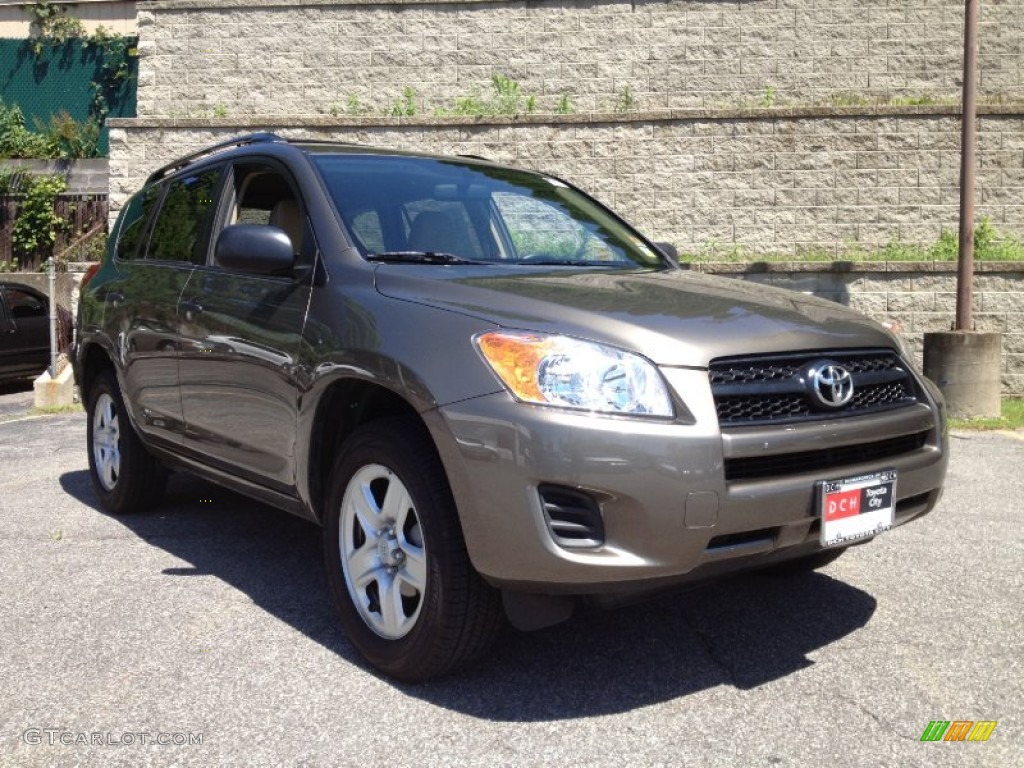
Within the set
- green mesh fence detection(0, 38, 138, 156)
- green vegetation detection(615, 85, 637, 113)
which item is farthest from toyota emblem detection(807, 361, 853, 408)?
green mesh fence detection(0, 38, 138, 156)

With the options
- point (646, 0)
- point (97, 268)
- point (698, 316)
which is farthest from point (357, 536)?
point (646, 0)

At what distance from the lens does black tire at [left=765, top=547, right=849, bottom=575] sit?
14.0 feet

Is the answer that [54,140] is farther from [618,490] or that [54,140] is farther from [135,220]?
[618,490]

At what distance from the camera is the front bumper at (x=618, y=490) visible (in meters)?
2.86

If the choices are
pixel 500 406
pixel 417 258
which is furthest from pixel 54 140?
pixel 500 406

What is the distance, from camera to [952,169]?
12.5 m

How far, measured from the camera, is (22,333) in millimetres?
13547

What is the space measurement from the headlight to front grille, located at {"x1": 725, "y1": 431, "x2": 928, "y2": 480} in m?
0.28

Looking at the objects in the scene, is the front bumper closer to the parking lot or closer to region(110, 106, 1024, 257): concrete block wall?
the parking lot

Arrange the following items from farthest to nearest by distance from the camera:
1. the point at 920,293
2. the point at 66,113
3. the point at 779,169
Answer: the point at 66,113
the point at 779,169
the point at 920,293

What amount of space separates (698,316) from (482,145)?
10.5 meters

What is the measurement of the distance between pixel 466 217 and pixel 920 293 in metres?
8.43

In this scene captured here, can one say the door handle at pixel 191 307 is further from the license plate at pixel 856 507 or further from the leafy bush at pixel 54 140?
the leafy bush at pixel 54 140

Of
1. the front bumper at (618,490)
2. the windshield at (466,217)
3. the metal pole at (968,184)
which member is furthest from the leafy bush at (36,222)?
the front bumper at (618,490)
